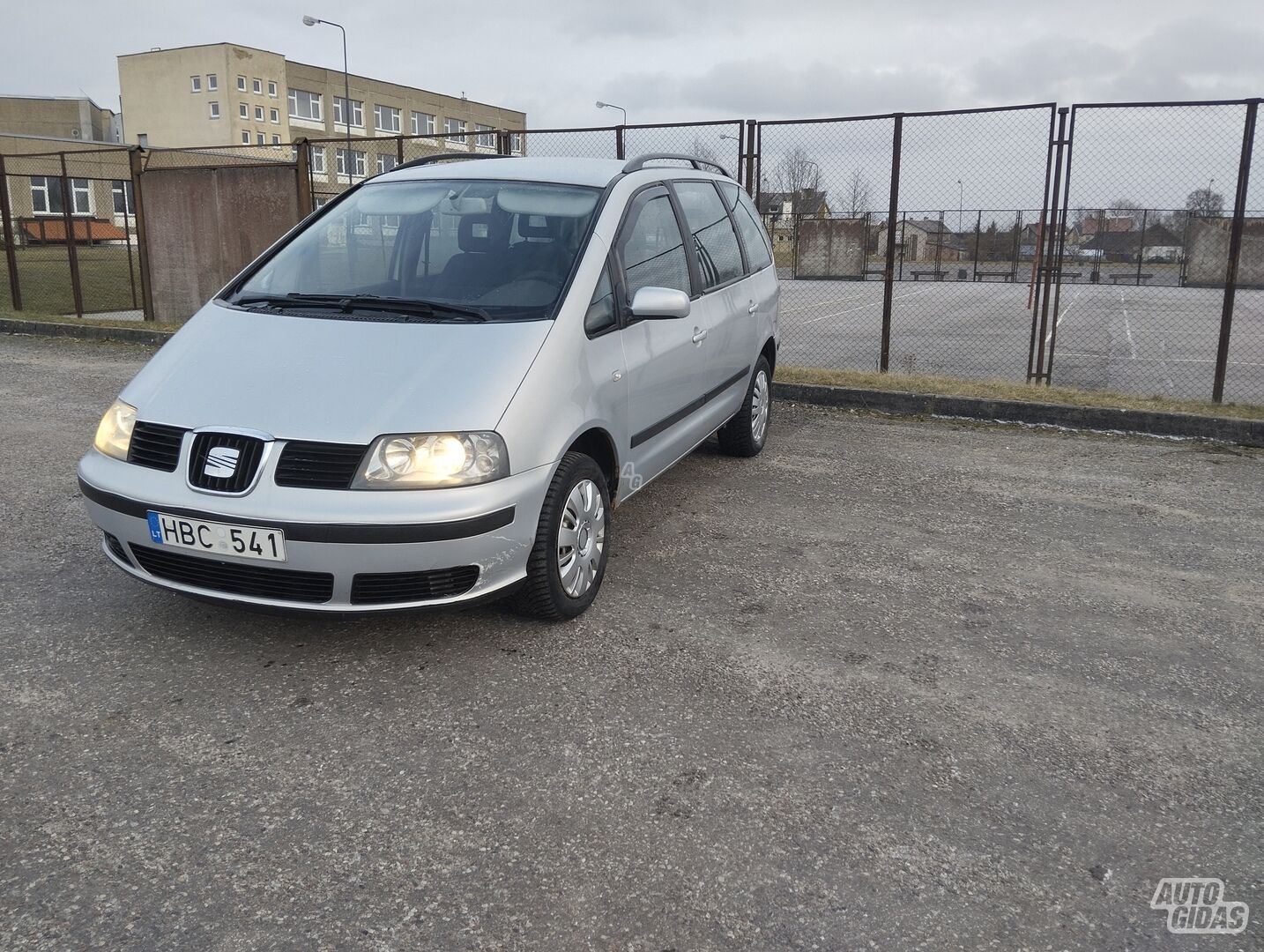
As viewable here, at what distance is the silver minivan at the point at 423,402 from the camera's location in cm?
331

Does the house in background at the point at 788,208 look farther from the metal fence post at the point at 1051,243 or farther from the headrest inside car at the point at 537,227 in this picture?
the headrest inside car at the point at 537,227

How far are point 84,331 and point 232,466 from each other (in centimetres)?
1095

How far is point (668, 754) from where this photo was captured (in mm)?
3037

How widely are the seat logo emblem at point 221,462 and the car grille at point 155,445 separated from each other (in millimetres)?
157

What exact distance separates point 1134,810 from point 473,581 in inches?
85.4

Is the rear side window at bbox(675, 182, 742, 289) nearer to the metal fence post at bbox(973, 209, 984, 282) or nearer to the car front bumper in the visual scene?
the car front bumper

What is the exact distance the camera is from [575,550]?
3939 millimetres

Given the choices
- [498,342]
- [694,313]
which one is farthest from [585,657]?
[694,313]

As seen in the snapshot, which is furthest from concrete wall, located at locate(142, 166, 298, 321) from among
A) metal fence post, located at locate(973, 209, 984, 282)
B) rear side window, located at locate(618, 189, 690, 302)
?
metal fence post, located at locate(973, 209, 984, 282)

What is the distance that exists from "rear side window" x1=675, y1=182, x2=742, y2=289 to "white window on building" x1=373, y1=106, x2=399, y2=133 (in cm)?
7419

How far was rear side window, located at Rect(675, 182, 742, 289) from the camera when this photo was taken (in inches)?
213

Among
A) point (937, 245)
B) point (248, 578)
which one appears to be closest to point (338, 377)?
point (248, 578)

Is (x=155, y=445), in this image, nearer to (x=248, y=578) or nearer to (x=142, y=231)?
(x=248, y=578)

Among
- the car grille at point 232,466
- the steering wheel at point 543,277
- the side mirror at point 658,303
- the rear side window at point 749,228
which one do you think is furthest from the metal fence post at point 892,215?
the car grille at point 232,466
